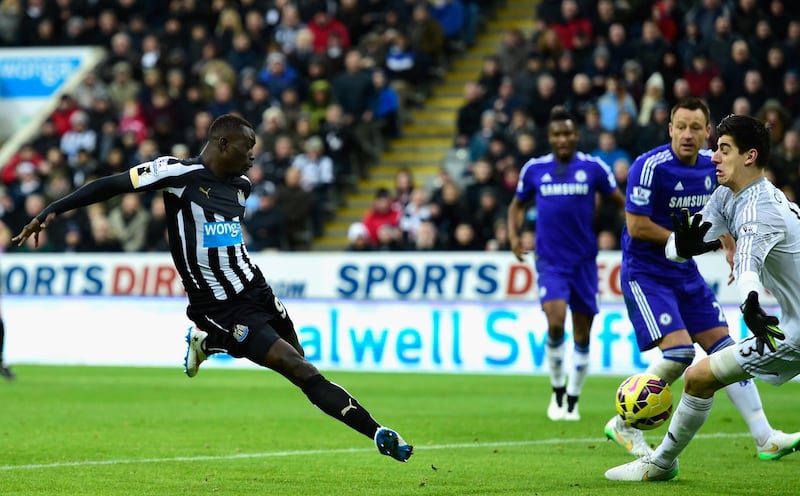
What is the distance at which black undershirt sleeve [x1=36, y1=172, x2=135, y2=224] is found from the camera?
7930 mm

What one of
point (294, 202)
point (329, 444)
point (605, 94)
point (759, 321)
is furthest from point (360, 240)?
point (759, 321)

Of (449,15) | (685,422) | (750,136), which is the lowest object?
(685,422)

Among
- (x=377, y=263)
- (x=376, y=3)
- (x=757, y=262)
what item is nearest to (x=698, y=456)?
(x=757, y=262)

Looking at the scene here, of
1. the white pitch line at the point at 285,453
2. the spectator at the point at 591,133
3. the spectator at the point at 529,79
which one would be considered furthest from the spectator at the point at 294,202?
the white pitch line at the point at 285,453

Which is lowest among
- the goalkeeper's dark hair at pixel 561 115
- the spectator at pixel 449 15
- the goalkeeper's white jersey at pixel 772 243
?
the goalkeeper's white jersey at pixel 772 243

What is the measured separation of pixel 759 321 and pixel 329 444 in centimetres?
434

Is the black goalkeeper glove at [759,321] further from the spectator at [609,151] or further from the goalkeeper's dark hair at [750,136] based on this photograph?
the spectator at [609,151]

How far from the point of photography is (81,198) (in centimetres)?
796

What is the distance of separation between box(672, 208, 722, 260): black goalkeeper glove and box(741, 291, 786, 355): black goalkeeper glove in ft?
2.60

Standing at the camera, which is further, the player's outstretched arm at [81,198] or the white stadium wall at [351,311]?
the white stadium wall at [351,311]

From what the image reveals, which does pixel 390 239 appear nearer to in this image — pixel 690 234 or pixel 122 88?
pixel 122 88

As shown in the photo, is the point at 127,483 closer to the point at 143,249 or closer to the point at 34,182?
the point at 143,249

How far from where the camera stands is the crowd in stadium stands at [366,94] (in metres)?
20.0

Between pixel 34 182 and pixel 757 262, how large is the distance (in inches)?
817
